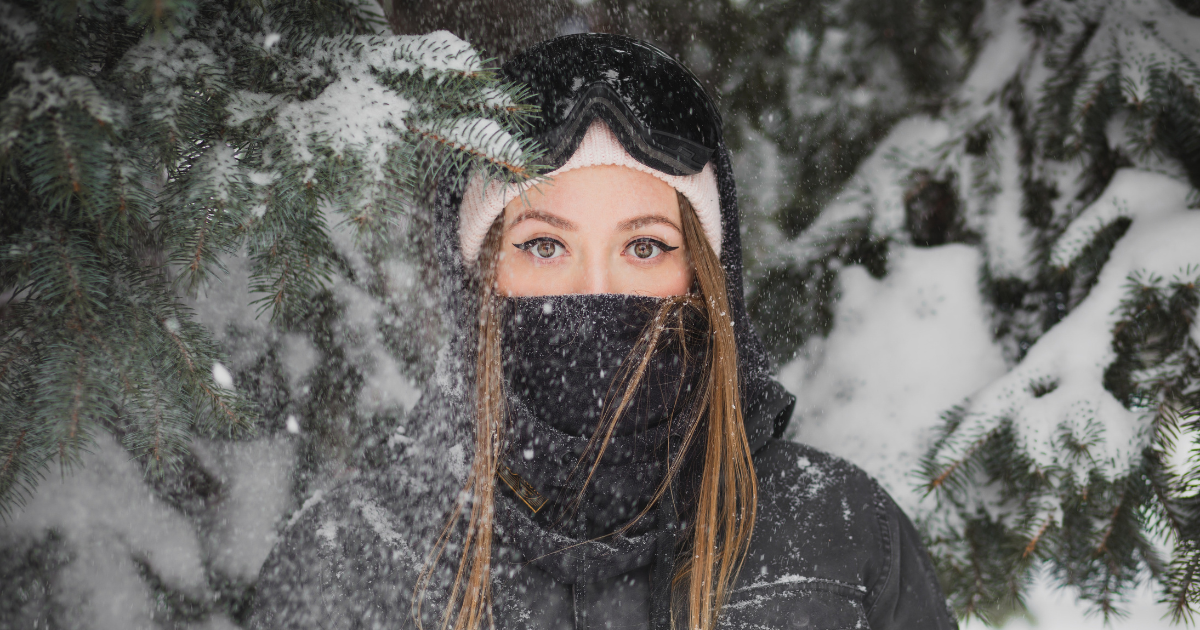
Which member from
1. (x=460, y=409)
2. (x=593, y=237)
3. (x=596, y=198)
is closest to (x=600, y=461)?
(x=460, y=409)

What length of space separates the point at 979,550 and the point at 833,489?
85cm

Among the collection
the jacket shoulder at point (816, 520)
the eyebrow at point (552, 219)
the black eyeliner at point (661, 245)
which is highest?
the black eyeliner at point (661, 245)

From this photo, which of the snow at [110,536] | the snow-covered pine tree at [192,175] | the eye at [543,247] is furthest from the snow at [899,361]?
the snow at [110,536]

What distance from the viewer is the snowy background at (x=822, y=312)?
6.62ft

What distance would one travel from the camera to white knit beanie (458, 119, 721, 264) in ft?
5.85

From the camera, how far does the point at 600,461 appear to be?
66.7 inches

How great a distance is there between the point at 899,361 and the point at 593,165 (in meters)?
1.58

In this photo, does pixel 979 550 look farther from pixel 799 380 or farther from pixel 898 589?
pixel 799 380

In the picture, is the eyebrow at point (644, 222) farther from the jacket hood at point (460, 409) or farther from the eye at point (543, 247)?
the jacket hood at point (460, 409)

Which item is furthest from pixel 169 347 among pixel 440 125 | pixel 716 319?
pixel 716 319

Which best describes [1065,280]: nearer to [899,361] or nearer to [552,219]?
[899,361]

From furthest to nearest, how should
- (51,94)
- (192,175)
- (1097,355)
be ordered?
(1097,355) < (192,175) < (51,94)

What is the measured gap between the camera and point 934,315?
2.57 metres

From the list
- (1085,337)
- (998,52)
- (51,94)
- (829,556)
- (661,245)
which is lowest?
(829,556)
